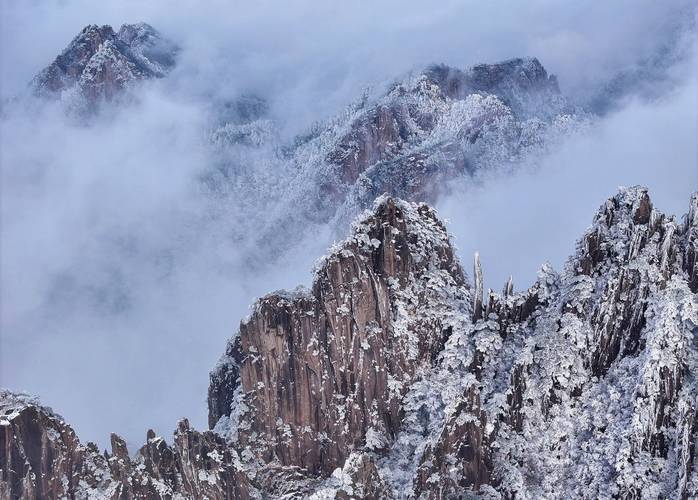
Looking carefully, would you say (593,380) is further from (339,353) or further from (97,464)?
(97,464)

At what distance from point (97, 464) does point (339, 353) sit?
61.7 feet

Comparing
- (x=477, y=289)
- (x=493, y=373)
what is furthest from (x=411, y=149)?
(x=493, y=373)

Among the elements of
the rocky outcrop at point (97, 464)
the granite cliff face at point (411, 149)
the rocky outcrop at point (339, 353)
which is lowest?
the rocky outcrop at point (97, 464)

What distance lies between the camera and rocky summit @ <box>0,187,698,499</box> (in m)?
47.8

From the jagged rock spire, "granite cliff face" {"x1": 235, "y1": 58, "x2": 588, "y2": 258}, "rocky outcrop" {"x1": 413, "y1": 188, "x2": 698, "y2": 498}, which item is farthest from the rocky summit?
"granite cliff face" {"x1": 235, "y1": 58, "x2": 588, "y2": 258}

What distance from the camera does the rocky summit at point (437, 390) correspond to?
47.8 meters

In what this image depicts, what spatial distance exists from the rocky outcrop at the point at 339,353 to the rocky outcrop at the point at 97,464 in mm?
4763

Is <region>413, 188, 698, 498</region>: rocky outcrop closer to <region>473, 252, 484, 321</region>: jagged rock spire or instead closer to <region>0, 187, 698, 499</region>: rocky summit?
<region>0, 187, 698, 499</region>: rocky summit

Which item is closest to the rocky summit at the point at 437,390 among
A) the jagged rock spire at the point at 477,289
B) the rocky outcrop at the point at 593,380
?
the rocky outcrop at the point at 593,380

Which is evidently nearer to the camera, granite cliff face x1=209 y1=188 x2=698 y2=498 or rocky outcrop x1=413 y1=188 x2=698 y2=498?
rocky outcrop x1=413 y1=188 x2=698 y2=498

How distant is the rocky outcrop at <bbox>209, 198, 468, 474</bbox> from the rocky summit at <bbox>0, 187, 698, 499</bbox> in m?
0.12

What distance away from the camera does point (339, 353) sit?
55.0m

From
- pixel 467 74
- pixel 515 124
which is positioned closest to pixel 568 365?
pixel 515 124

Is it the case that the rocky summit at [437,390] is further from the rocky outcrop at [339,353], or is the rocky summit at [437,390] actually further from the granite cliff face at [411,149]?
the granite cliff face at [411,149]
